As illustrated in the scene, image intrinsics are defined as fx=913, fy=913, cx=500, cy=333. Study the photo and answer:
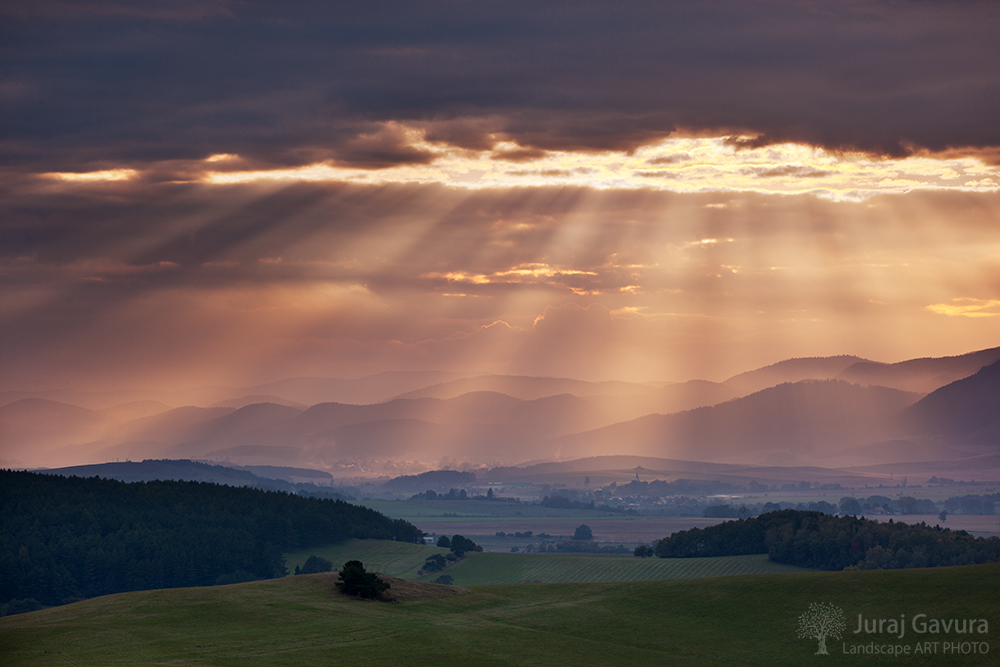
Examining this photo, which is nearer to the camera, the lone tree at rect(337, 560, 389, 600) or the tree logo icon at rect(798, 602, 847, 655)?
the tree logo icon at rect(798, 602, 847, 655)

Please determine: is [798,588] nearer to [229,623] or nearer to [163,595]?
[229,623]

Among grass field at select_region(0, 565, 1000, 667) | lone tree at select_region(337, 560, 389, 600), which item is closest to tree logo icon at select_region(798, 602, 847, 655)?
grass field at select_region(0, 565, 1000, 667)

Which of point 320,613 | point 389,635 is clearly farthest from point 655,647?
point 320,613

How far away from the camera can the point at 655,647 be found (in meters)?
79.9

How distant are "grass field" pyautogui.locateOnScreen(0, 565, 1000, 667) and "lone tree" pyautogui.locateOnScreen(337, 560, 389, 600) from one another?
2052 millimetres

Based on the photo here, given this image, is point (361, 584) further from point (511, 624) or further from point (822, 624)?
point (822, 624)

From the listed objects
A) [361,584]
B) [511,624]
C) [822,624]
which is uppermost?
[361,584]

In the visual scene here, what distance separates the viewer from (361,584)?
9075 cm

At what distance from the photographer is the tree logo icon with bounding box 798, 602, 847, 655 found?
260ft

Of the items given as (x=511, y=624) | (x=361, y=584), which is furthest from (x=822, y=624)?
(x=361, y=584)

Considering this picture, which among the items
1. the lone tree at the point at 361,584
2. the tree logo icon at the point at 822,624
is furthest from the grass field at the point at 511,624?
the lone tree at the point at 361,584

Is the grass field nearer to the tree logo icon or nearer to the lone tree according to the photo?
the tree logo icon

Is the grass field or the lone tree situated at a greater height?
the lone tree

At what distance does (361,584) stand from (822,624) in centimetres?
4351
